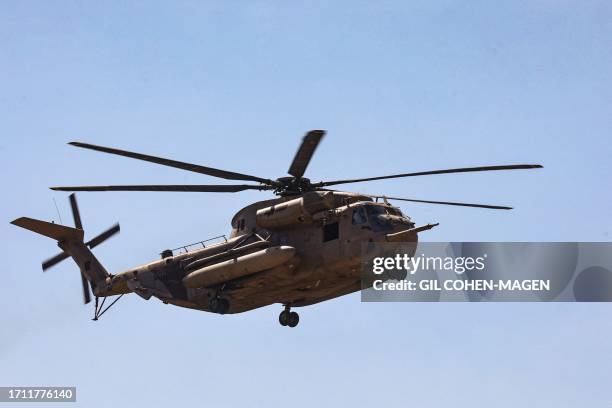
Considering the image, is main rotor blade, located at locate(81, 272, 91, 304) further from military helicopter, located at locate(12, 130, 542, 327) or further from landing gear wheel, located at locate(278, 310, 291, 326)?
landing gear wheel, located at locate(278, 310, 291, 326)

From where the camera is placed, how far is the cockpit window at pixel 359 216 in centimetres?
3822

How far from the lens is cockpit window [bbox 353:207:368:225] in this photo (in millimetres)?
38219

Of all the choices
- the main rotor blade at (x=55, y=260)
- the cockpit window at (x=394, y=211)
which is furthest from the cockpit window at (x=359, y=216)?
the main rotor blade at (x=55, y=260)

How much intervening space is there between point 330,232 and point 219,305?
19.1 ft

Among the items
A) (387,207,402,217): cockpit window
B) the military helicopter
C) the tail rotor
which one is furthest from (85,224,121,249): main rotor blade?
(387,207,402,217): cockpit window

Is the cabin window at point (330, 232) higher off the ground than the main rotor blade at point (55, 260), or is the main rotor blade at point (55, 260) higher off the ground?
the cabin window at point (330, 232)

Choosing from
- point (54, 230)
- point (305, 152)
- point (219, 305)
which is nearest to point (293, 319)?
point (219, 305)

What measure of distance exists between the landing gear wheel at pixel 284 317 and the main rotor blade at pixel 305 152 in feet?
19.2

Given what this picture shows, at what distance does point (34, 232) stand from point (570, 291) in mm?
24013

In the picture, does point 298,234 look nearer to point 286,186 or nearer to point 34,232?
point 286,186

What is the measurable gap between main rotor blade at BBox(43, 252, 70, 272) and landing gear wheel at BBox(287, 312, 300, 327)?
12447mm

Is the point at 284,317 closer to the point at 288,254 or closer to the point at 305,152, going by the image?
the point at 288,254

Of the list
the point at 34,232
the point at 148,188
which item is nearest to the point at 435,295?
the point at 148,188

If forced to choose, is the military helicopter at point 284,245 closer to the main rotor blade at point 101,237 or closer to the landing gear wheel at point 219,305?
the landing gear wheel at point 219,305
